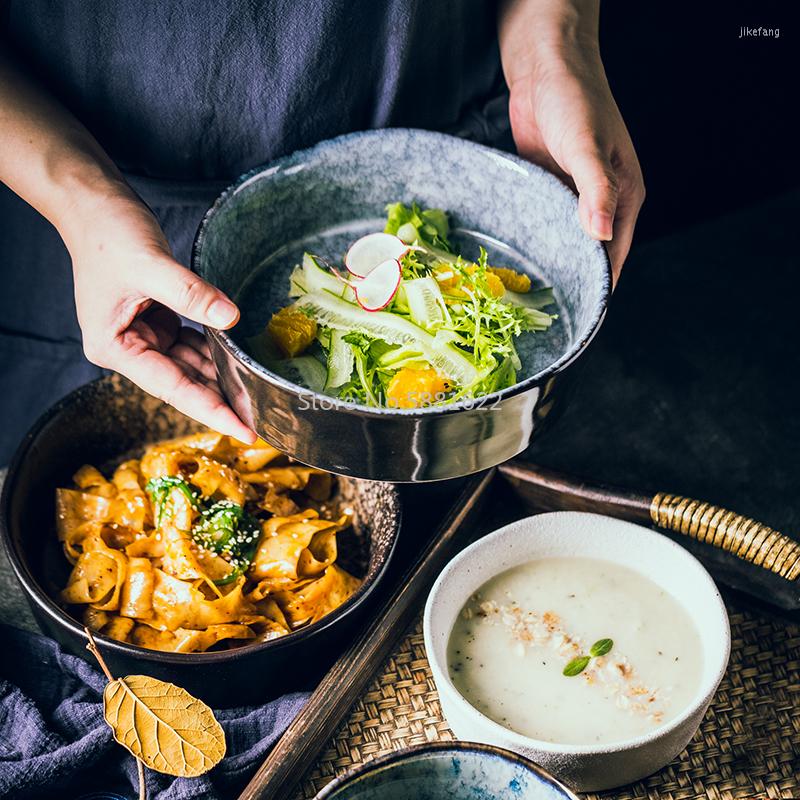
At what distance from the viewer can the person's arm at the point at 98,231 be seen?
151 cm

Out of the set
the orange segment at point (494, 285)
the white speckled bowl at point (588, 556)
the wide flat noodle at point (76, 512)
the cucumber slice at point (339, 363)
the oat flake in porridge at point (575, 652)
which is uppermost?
the orange segment at point (494, 285)

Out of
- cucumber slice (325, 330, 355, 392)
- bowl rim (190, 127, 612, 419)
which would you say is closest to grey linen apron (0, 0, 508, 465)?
bowl rim (190, 127, 612, 419)

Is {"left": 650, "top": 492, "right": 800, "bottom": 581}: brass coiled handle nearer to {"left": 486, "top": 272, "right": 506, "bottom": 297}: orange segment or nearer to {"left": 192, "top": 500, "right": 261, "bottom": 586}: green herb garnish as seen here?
{"left": 486, "top": 272, "right": 506, "bottom": 297}: orange segment

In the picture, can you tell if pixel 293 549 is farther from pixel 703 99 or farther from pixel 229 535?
pixel 703 99

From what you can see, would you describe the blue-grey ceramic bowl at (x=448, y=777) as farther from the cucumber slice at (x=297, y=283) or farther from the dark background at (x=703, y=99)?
the dark background at (x=703, y=99)

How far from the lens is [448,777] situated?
1263 millimetres

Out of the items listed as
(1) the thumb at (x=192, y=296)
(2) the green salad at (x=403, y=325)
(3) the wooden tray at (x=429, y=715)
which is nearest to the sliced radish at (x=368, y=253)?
(2) the green salad at (x=403, y=325)

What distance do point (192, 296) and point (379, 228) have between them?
1.74 feet

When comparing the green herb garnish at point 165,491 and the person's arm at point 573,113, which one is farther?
the green herb garnish at point 165,491

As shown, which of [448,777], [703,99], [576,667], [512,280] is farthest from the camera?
[703,99]

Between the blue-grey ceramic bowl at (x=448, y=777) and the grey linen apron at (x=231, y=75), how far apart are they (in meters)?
1.06

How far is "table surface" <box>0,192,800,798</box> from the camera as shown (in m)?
2.29

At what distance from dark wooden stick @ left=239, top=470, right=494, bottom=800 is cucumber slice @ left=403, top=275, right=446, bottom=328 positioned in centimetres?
35

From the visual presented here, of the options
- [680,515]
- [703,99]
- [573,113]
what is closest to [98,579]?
[680,515]
